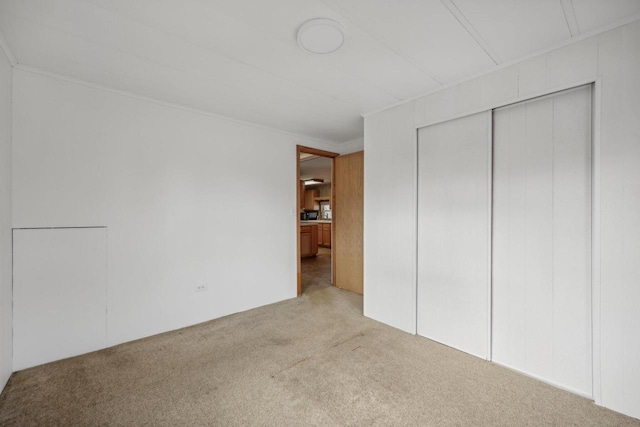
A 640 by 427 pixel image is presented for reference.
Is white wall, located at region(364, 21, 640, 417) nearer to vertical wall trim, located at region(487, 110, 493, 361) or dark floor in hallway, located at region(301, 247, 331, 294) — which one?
vertical wall trim, located at region(487, 110, 493, 361)

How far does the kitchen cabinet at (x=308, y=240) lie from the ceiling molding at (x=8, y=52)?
5339 millimetres

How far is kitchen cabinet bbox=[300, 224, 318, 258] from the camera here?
22.9 feet

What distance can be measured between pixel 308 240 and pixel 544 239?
552cm

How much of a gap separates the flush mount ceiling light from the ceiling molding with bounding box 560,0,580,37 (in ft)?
4.21

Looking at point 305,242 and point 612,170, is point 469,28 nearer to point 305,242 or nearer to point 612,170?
point 612,170

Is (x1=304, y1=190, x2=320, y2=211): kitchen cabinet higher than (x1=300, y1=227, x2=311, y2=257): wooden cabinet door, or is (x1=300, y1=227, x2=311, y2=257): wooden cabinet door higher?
(x1=304, y1=190, x2=320, y2=211): kitchen cabinet

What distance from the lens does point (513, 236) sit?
221 centimetres

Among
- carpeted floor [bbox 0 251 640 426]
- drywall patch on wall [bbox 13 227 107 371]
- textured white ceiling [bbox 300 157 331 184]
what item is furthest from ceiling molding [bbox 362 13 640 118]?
drywall patch on wall [bbox 13 227 107 371]

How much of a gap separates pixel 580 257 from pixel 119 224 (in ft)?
12.6

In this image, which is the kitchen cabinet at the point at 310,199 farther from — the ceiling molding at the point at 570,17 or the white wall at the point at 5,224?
the ceiling molding at the point at 570,17

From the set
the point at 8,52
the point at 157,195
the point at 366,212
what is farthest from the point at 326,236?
the point at 8,52

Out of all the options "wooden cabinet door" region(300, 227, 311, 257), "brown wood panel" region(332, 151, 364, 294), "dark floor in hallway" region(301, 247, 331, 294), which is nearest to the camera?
"brown wood panel" region(332, 151, 364, 294)

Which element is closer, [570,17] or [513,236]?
[570,17]

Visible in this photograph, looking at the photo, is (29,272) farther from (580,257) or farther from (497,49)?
(580,257)
